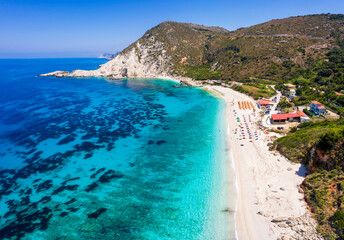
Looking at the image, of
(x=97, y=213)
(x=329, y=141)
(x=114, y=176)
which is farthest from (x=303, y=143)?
(x=97, y=213)

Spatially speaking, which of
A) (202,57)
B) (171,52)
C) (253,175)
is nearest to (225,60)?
(202,57)

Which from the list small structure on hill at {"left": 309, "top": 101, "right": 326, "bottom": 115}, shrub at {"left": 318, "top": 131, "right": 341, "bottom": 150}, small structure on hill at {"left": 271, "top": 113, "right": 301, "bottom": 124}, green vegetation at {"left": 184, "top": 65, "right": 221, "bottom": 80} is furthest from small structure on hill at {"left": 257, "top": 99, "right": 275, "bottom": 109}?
green vegetation at {"left": 184, "top": 65, "right": 221, "bottom": 80}

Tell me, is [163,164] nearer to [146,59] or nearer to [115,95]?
[115,95]

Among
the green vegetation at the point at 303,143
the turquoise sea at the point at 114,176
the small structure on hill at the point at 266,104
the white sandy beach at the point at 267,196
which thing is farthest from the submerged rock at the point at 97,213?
the small structure on hill at the point at 266,104

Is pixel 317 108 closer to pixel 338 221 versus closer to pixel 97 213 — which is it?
pixel 338 221

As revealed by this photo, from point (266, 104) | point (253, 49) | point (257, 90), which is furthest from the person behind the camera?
point (253, 49)

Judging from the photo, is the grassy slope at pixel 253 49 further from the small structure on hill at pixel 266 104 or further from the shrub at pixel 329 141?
the shrub at pixel 329 141
